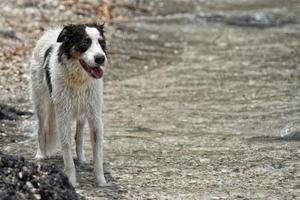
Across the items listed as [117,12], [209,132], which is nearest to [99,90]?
[209,132]

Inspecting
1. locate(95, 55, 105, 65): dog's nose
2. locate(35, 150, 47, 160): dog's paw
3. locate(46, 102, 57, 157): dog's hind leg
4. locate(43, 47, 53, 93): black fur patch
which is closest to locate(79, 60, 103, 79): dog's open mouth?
locate(95, 55, 105, 65): dog's nose

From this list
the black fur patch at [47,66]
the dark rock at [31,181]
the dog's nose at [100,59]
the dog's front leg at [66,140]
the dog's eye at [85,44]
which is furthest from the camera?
the black fur patch at [47,66]

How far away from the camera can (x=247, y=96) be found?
1288 centimetres

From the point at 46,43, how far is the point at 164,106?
3682mm

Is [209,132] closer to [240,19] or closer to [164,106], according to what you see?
[164,106]

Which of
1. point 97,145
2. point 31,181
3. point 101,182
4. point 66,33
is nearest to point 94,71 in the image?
point 66,33

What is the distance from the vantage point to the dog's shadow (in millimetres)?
7777

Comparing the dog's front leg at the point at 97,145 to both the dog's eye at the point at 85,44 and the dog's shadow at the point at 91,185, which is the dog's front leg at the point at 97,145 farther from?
the dog's eye at the point at 85,44

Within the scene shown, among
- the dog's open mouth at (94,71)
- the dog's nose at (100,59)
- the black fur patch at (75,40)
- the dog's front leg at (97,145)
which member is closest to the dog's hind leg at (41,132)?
the dog's front leg at (97,145)

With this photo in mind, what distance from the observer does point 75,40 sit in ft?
25.6

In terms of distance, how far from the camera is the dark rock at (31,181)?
6.64m

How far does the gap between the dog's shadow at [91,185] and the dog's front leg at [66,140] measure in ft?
0.50

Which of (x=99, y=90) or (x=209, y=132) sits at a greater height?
(x=99, y=90)

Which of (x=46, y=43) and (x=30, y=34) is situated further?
(x=30, y=34)
